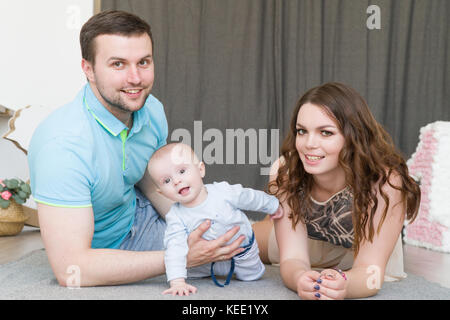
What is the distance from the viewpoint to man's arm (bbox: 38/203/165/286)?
141 cm

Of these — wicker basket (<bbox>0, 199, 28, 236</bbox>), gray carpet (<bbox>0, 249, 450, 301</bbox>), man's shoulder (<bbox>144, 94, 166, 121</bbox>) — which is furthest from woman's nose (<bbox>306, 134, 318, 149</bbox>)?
wicker basket (<bbox>0, 199, 28, 236</bbox>)

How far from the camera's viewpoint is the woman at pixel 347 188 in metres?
1.48

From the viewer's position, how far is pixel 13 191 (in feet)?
9.53

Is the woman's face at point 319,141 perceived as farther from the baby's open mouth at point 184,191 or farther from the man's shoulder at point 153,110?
the man's shoulder at point 153,110

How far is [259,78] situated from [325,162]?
75.9 inches

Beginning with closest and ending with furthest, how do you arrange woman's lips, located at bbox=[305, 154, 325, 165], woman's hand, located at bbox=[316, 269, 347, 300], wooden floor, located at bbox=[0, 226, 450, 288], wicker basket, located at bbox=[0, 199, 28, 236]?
woman's hand, located at bbox=[316, 269, 347, 300] < woman's lips, located at bbox=[305, 154, 325, 165] < wooden floor, located at bbox=[0, 226, 450, 288] < wicker basket, located at bbox=[0, 199, 28, 236]

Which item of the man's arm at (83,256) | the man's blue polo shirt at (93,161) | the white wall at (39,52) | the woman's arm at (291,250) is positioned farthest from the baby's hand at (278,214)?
the white wall at (39,52)

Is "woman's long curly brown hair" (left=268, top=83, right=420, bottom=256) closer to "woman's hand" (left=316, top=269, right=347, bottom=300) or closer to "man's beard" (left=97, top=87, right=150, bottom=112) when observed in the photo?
"woman's hand" (left=316, top=269, right=347, bottom=300)

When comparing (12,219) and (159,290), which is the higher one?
(159,290)

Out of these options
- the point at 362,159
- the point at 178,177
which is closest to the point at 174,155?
the point at 178,177

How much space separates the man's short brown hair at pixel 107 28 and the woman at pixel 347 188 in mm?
600

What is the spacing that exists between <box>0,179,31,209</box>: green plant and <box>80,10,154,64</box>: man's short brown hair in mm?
1509
